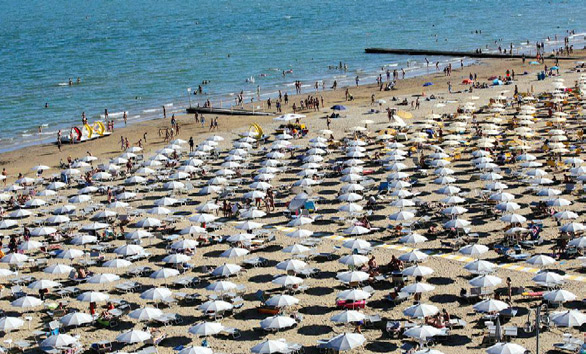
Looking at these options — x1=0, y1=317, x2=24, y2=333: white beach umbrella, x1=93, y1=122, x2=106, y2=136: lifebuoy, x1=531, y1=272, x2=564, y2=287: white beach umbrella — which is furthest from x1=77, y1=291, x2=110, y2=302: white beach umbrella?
x1=93, y1=122, x2=106, y2=136: lifebuoy

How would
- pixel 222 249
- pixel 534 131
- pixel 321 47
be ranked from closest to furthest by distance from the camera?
pixel 222 249 < pixel 534 131 < pixel 321 47

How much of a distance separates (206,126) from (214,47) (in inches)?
2281

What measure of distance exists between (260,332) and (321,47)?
8769cm

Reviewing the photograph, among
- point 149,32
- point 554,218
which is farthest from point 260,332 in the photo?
point 149,32

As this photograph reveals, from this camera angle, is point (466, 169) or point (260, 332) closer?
point (260, 332)

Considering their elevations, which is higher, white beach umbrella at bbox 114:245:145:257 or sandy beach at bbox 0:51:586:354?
white beach umbrella at bbox 114:245:145:257

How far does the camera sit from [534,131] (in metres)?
51.4

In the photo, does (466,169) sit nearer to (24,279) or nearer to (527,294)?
(527,294)

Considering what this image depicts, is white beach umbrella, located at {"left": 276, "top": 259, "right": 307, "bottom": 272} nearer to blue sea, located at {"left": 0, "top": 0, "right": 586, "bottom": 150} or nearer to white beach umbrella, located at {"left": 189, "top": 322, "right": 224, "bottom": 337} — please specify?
white beach umbrella, located at {"left": 189, "top": 322, "right": 224, "bottom": 337}

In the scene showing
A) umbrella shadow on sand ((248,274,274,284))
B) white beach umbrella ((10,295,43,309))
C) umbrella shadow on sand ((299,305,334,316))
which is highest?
white beach umbrella ((10,295,43,309))

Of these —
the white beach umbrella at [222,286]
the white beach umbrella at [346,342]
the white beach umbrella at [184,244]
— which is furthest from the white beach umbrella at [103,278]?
the white beach umbrella at [346,342]

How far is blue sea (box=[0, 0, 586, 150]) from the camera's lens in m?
81.2

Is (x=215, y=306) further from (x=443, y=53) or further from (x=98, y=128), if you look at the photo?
(x=443, y=53)

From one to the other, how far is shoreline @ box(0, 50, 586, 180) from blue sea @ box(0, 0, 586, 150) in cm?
417
